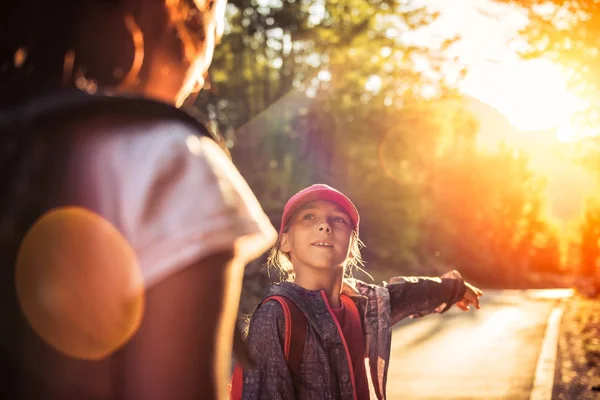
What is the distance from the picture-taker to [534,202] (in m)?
73.3

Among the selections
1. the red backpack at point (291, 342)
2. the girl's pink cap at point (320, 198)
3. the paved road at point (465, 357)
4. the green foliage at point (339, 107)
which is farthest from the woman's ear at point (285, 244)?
the green foliage at point (339, 107)

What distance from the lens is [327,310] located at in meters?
3.31

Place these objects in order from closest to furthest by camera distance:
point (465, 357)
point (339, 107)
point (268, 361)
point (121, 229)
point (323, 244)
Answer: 1. point (121, 229)
2. point (268, 361)
3. point (323, 244)
4. point (465, 357)
5. point (339, 107)

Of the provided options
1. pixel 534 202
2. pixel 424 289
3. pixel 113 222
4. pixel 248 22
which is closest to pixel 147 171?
pixel 113 222

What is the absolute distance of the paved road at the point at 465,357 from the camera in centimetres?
910

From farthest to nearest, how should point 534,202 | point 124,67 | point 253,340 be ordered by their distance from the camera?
point 534,202 → point 253,340 → point 124,67

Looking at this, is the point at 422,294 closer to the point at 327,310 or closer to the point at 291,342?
the point at 327,310

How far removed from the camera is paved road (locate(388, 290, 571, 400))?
910 cm

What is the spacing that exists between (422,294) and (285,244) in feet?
2.28

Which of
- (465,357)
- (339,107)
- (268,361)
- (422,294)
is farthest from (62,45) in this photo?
(339,107)

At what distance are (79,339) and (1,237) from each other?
152mm

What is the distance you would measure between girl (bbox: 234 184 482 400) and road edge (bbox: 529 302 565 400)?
5470 millimetres

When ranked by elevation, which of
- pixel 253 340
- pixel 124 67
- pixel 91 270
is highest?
pixel 124 67

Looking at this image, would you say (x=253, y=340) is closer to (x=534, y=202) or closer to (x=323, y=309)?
(x=323, y=309)
